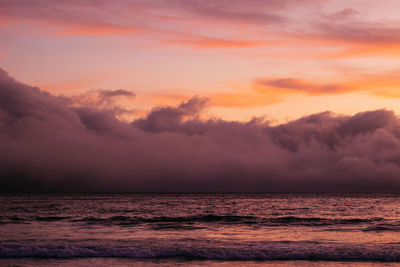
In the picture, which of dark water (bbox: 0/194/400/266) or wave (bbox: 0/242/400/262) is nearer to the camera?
dark water (bbox: 0/194/400/266)

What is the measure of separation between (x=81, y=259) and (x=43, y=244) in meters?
5.39

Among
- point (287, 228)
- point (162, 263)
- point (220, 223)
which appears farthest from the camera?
point (220, 223)

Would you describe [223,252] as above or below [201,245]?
above

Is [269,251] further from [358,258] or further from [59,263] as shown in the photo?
[59,263]

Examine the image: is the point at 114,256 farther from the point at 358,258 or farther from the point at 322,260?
the point at 358,258

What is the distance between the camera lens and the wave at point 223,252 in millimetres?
21969

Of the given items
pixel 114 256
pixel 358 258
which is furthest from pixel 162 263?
pixel 358 258

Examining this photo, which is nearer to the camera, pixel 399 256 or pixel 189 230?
pixel 399 256

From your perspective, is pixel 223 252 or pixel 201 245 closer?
pixel 223 252

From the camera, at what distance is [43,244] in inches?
1016

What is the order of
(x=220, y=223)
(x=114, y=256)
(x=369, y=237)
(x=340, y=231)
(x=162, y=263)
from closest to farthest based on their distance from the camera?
1. (x=162, y=263)
2. (x=114, y=256)
3. (x=369, y=237)
4. (x=340, y=231)
5. (x=220, y=223)

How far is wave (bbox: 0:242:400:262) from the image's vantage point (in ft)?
72.1

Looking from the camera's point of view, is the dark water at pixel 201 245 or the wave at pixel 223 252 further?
the wave at pixel 223 252

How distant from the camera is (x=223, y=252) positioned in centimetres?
2283
